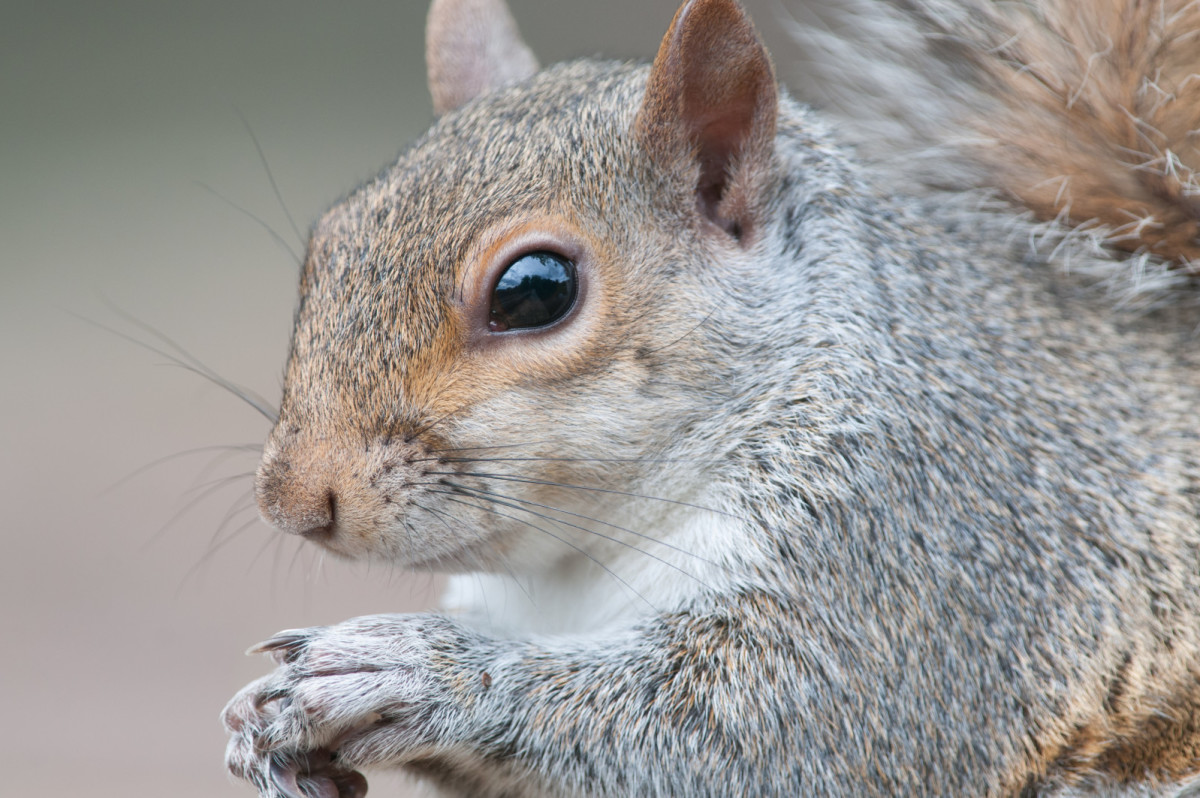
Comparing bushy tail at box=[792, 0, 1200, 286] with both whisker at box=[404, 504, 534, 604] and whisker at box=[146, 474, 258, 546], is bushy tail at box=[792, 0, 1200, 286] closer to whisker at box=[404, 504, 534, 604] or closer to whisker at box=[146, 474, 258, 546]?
whisker at box=[404, 504, 534, 604]

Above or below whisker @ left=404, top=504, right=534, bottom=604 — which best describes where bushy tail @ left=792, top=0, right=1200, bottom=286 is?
above

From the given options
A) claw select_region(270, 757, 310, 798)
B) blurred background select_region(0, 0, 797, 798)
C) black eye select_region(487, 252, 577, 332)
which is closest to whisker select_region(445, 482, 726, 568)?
black eye select_region(487, 252, 577, 332)

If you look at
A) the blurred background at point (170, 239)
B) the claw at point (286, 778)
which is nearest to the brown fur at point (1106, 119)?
the claw at point (286, 778)

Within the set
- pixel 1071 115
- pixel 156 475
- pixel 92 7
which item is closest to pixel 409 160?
pixel 1071 115

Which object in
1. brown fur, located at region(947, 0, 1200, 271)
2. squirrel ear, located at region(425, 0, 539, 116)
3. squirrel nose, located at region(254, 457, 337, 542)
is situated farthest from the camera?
squirrel ear, located at region(425, 0, 539, 116)

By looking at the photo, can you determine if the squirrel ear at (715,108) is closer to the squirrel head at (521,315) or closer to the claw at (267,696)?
the squirrel head at (521,315)

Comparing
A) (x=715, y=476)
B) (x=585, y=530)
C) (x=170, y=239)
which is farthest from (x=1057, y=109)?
(x=170, y=239)

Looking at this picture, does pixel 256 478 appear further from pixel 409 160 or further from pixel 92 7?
pixel 92 7
